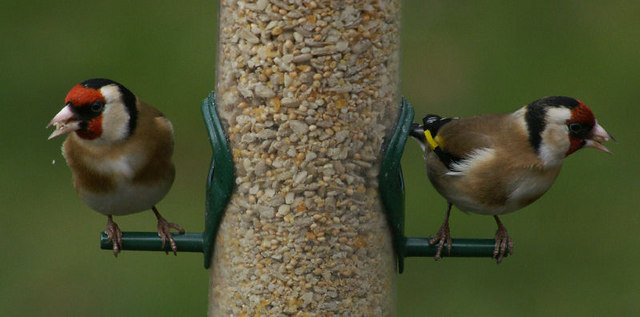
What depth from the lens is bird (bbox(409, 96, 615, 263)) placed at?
4.98m

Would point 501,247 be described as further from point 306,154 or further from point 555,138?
point 306,154

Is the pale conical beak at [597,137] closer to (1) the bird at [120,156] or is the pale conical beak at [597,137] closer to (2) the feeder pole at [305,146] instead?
(2) the feeder pole at [305,146]

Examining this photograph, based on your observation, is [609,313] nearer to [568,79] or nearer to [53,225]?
[568,79]

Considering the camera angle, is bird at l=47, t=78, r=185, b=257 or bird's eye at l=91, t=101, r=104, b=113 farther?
bird at l=47, t=78, r=185, b=257

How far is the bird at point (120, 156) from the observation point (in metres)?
4.74

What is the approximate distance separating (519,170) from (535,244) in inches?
87.5

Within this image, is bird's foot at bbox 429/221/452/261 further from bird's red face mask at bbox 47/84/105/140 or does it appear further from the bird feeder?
bird's red face mask at bbox 47/84/105/140

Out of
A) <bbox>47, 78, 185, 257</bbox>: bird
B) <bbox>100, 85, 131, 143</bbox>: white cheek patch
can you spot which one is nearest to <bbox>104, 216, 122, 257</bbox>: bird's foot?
<bbox>47, 78, 185, 257</bbox>: bird

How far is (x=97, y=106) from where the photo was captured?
15.2ft

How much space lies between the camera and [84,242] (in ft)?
24.4

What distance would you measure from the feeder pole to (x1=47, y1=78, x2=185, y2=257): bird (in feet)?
1.32

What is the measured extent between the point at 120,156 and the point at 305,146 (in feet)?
2.67

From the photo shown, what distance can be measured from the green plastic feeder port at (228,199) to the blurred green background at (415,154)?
80.2 inches

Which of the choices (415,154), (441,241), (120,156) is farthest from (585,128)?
(415,154)
